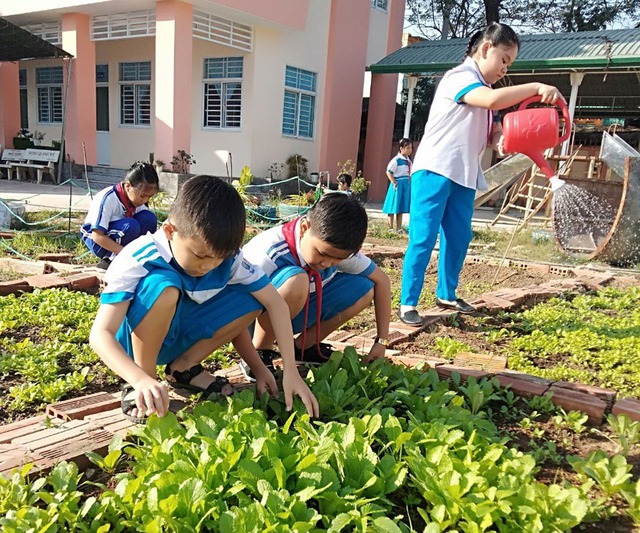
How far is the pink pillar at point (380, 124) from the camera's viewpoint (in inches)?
587

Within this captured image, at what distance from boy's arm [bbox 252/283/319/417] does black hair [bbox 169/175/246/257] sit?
0.32 meters

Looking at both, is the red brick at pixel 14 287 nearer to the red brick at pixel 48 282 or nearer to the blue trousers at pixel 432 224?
the red brick at pixel 48 282

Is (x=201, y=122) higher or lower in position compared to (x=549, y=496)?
higher

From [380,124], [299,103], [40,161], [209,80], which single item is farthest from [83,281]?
[380,124]

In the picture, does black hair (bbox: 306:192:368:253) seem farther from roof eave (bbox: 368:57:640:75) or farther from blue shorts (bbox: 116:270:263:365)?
roof eave (bbox: 368:57:640:75)

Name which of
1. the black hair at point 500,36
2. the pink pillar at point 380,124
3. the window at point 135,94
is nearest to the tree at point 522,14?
the pink pillar at point 380,124

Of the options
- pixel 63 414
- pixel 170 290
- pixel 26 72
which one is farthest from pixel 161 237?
pixel 26 72

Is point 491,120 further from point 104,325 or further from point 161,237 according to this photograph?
point 104,325

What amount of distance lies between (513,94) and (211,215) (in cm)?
199

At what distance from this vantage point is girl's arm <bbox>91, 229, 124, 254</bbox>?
3.83 meters

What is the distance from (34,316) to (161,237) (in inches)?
62.0

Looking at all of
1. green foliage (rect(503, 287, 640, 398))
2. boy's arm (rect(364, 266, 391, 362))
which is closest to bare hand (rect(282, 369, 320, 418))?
boy's arm (rect(364, 266, 391, 362))

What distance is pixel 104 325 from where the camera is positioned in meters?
1.75

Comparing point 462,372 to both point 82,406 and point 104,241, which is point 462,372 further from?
point 104,241
